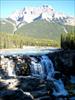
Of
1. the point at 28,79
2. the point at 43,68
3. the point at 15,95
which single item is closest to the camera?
the point at 15,95

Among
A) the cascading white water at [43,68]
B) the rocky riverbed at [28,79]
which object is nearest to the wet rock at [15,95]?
the rocky riverbed at [28,79]

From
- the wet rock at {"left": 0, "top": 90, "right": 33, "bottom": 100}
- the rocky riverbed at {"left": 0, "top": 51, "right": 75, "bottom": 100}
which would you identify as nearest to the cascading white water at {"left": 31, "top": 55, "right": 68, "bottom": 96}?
the rocky riverbed at {"left": 0, "top": 51, "right": 75, "bottom": 100}

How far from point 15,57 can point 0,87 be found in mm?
21696

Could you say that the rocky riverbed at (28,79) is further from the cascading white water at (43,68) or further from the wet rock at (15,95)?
the cascading white water at (43,68)

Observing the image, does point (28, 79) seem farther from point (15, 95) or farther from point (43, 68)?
point (43, 68)

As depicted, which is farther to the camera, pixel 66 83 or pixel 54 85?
pixel 66 83

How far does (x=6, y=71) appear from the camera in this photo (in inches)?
2936

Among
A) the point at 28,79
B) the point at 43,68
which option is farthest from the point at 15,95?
the point at 43,68

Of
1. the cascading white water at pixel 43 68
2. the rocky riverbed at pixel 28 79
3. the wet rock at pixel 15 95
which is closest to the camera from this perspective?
the wet rock at pixel 15 95

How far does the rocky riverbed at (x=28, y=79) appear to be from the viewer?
5739 centimetres

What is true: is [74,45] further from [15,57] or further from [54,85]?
[54,85]

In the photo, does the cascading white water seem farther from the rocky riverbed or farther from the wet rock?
the wet rock

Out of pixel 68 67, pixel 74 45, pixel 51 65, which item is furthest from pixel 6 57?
pixel 74 45

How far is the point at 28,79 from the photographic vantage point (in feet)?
209
